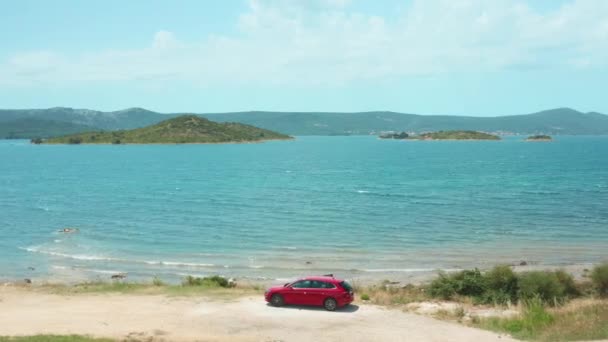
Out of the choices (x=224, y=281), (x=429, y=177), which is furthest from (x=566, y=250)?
(x=429, y=177)

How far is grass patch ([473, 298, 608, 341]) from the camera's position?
76.1 feet

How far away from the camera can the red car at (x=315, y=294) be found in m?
27.8

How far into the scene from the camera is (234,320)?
26.3 m

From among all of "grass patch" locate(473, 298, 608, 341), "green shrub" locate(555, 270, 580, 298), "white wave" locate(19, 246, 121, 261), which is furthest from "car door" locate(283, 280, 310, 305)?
"white wave" locate(19, 246, 121, 261)

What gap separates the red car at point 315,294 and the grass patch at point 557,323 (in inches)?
233

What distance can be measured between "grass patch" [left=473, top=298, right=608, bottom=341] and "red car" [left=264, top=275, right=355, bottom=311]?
5.92 meters

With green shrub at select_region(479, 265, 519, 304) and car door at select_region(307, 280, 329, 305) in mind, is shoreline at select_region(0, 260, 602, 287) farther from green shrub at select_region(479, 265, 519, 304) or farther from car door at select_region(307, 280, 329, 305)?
car door at select_region(307, 280, 329, 305)

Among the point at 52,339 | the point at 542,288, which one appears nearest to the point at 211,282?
the point at 52,339

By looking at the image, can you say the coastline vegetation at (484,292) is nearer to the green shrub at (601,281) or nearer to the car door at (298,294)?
the green shrub at (601,281)

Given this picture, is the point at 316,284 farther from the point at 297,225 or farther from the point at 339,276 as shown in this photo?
the point at 297,225

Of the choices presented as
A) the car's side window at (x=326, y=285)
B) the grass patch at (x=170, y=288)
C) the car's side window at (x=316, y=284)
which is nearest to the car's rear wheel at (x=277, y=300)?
the car's side window at (x=316, y=284)

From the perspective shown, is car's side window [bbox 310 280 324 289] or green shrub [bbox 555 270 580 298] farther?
green shrub [bbox 555 270 580 298]

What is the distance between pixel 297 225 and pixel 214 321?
34.9 metres

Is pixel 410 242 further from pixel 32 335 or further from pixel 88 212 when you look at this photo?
pixel 88 212
